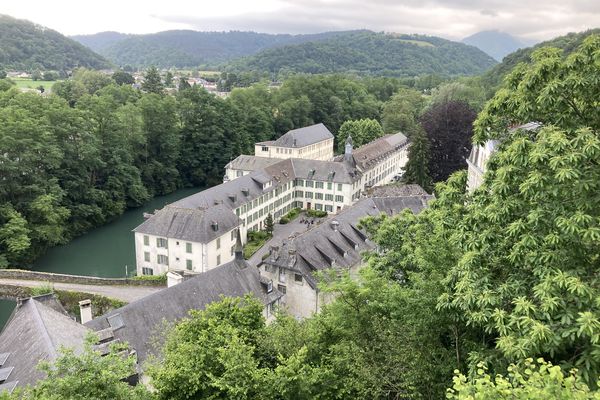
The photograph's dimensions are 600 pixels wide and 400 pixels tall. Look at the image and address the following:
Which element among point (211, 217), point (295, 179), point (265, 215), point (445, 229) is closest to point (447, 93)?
point (295, 179)

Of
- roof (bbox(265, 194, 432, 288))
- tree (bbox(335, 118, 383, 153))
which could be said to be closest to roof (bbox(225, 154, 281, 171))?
roof (bbox(265, 194, 432, 288))

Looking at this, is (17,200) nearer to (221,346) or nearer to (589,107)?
(221,346)

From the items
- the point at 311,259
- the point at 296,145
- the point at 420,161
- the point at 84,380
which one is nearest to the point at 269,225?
the point at 311,259

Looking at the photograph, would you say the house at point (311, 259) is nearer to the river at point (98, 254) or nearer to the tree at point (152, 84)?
the river at point (98, 254)

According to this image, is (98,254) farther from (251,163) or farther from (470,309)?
(470,309)

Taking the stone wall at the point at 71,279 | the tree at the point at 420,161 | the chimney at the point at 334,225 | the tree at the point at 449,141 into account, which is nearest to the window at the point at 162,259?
the stone wall at the point at 71,279

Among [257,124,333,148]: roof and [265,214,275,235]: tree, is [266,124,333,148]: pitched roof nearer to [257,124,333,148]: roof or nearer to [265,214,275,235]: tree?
[257,124,333,148]: roof
